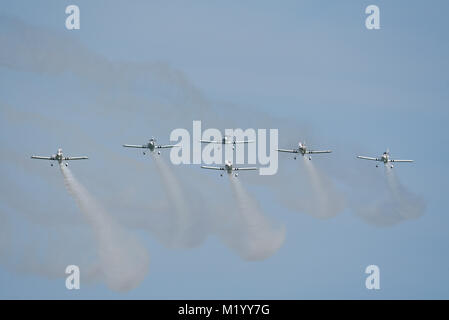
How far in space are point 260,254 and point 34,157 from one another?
23664 millimetres

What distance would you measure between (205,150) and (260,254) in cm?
1180

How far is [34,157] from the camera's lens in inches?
6437

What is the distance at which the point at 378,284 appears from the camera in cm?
17275
